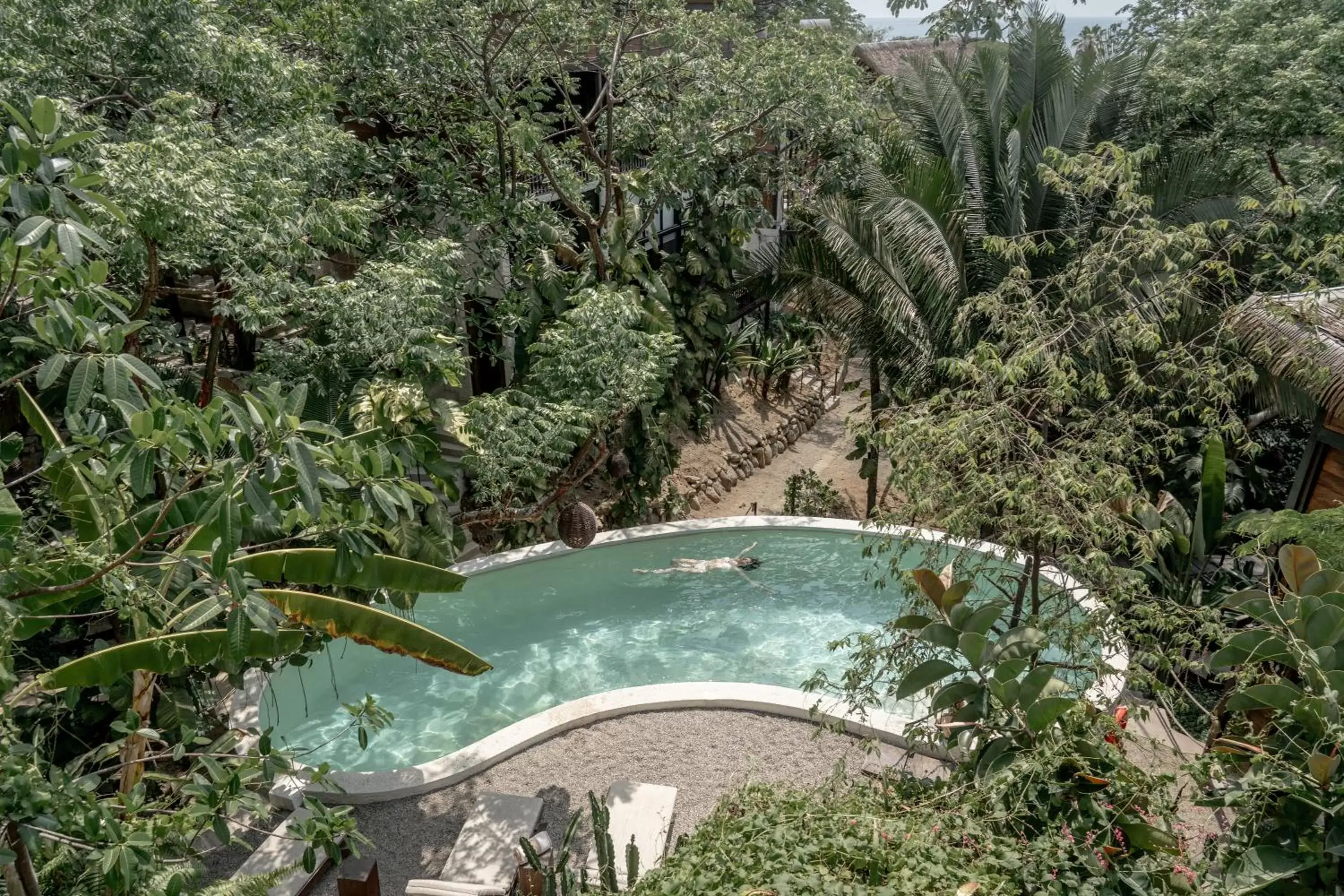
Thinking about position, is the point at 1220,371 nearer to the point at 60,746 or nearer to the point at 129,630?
the point at 129,630

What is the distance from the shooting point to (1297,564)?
5113mm

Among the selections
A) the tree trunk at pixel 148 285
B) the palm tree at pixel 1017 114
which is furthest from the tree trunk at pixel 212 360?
the palm tree at pixel 1017 114

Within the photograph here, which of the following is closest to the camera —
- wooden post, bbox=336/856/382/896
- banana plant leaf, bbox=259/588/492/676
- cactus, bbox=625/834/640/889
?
banana plant leaf, bbox=259/588/492/676

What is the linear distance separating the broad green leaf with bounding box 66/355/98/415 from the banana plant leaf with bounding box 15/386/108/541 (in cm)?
63

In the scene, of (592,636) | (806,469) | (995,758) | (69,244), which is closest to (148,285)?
(69,244)

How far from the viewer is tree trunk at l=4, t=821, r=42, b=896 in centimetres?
344

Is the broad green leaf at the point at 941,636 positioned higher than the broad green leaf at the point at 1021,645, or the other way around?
the broad green leaf at the point at 941,636

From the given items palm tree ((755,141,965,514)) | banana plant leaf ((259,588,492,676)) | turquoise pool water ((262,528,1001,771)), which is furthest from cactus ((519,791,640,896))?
palm tree ((755,141,965,514))

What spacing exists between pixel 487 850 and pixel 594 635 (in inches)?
164

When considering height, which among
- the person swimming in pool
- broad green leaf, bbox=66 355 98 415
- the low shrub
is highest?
broad green leaf, bbox=66 355 98 415

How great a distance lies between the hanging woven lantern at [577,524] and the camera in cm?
1059

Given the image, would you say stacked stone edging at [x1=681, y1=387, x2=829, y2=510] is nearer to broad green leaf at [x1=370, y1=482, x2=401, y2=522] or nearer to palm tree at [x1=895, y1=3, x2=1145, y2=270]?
palm tree at [x1=895, y1=3, x2=1145, y2=270]

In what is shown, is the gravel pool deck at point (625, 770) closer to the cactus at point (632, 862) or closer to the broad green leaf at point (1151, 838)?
the cactus at point (632, 862)

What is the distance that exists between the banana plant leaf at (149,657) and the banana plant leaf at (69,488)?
0.55m
